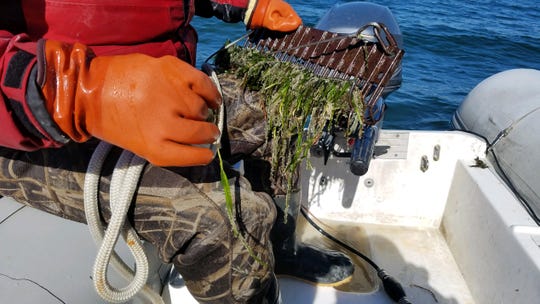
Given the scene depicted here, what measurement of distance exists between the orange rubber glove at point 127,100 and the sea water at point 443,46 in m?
4.71

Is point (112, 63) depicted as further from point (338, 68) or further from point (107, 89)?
point (338, 68)

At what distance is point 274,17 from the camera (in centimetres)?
205

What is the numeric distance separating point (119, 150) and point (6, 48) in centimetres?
43

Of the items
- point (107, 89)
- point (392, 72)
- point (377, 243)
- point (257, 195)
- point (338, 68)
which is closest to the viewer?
point (107, 89)

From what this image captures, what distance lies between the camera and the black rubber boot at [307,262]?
2242 mm

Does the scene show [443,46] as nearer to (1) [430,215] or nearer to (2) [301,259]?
(1) [430,215]

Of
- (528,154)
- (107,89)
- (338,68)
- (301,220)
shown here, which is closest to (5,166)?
(107,89)

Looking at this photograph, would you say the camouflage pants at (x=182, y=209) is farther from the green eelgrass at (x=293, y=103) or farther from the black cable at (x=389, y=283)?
the black cable at (x=389, y=283)

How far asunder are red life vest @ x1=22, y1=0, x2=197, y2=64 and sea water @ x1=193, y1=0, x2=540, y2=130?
442cm

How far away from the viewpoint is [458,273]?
8.17 ft

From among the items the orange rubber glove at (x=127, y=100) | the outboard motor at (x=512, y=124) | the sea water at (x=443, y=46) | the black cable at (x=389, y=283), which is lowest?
the sea water at (x=443, y=46)

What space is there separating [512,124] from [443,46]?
6.00m

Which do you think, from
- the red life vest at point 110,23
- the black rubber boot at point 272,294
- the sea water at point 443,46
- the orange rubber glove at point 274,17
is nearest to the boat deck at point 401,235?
the black rubber boot at point 272,294

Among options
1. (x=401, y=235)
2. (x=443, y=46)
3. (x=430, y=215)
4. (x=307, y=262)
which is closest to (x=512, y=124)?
(x=430, y=215)
